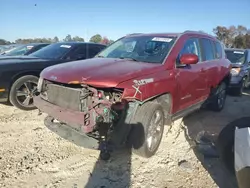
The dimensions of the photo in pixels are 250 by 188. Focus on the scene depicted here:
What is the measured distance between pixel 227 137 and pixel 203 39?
2.82 m

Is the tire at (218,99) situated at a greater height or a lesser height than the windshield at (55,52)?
lesser

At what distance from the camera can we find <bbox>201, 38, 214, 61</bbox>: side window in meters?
5.23

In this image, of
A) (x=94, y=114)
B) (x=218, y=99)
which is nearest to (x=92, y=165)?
(x=94, y=114)

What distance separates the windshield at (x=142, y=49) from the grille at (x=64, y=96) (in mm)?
1307

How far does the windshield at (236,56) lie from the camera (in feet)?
30.5

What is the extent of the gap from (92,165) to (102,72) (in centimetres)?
131

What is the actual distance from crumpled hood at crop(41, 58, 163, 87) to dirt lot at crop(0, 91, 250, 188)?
1.17 metres

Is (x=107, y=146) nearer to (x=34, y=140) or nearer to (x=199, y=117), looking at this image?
(x=34, y=140)

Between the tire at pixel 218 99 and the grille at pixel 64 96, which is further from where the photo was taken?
the tire at pixel 218 99

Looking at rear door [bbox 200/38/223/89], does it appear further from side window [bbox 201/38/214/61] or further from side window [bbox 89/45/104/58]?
side window [bbox 89/45/104/58]

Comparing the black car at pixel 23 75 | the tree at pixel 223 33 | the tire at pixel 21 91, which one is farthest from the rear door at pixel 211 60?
the tree at pixel 223 33

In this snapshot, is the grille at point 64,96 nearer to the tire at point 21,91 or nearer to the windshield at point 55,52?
the tire at point 21,91

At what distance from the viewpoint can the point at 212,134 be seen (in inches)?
189

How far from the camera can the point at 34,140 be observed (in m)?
4.19
